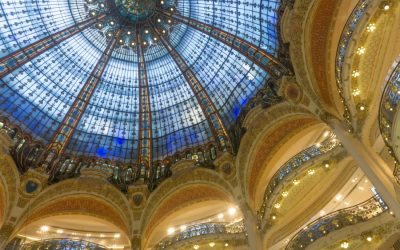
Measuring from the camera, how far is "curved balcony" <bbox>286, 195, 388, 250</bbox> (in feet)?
42.5

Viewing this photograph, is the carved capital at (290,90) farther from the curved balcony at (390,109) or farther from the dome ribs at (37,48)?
the dome ribs at (37,48)

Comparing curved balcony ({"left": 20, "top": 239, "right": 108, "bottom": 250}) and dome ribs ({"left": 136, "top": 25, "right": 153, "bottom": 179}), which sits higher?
dome ribs ({"left": 136, "top": 25, "right": 153, "bottom": 179})

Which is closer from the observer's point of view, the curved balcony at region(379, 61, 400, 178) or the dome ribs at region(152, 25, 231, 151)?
the curved balcony at region(379, 61, 400, 178)

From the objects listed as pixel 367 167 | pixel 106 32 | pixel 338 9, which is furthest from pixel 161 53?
pixel 367 167

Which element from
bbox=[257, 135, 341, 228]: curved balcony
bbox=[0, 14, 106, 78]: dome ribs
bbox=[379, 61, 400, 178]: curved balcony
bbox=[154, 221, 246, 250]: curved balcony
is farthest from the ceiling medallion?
bbox=[379, 61, 400, 178]: curved balcony

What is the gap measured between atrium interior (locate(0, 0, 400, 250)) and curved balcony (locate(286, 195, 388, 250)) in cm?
5

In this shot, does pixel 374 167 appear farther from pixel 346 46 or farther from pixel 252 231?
pixel 252 231

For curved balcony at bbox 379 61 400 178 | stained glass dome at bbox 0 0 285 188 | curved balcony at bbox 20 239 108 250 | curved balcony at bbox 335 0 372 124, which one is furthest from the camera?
stained glass dome at bbox 0 0 285 188

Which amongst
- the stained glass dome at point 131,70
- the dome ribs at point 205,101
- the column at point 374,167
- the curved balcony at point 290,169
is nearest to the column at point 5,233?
the stained glass dome at point 131,70

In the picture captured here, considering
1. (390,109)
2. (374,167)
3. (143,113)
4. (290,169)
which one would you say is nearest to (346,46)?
(390,109)

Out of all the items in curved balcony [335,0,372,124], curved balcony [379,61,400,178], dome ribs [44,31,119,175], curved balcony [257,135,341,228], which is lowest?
curved balcony [379,61,400,178]

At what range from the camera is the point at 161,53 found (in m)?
21.2

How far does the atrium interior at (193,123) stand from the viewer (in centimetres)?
1390

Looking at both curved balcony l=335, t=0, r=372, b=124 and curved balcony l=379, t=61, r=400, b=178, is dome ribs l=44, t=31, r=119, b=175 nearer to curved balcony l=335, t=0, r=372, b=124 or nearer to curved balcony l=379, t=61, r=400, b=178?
curved balcony l=335, t=0, r=372, b=124
